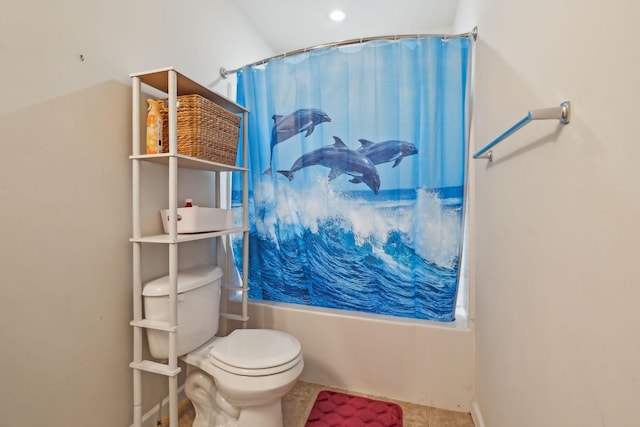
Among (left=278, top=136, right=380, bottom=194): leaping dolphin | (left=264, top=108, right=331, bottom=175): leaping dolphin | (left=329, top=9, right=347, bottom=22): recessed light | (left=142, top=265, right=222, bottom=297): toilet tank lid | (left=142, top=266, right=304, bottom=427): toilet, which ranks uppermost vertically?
(left=329, top=9, right=347, bottom=22): recessed light

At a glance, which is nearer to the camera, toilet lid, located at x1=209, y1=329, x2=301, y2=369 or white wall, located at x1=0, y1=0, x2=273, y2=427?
white wall, located at x1=0, y1=0, x2=273, y2=427

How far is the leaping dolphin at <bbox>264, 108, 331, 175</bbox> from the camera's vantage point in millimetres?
1670

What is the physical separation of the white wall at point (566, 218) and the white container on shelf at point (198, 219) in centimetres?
130

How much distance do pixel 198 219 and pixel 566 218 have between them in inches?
52.3

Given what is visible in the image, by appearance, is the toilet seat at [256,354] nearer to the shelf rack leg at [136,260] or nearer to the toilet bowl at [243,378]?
the toilet bowl at [243,378]

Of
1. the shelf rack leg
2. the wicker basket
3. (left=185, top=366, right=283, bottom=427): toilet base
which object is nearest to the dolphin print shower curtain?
the wicker basket

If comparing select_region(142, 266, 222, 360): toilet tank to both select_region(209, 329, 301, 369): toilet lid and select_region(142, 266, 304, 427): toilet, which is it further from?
select_region(209, 329, 301, 369): toilet lid

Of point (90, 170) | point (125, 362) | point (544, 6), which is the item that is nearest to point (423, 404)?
point (125, 362)

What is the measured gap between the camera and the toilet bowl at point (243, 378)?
1.13 meters

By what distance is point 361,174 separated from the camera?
1596mm

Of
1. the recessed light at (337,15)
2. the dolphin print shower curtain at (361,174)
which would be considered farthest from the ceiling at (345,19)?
the dolphin print shower curtain at (361,174)

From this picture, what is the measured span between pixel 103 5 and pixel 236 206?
1.14m

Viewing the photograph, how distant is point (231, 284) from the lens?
1911mm

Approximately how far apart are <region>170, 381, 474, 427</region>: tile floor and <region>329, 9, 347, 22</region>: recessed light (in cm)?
252
